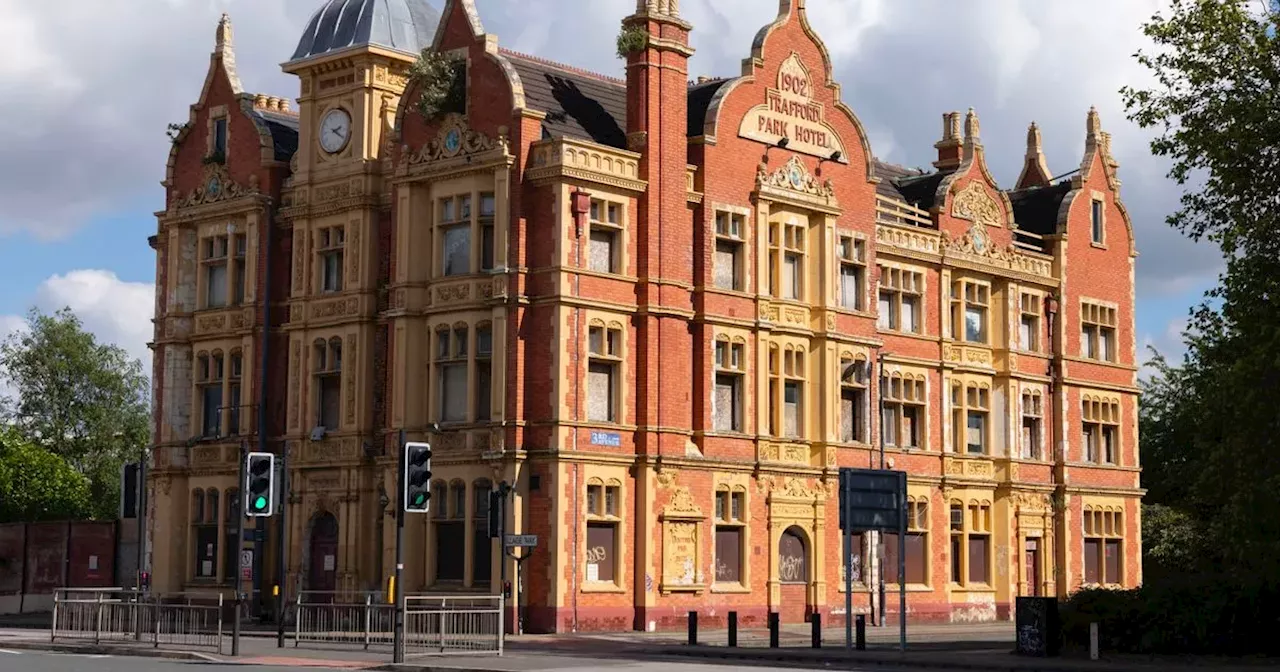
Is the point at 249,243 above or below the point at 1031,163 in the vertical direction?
below

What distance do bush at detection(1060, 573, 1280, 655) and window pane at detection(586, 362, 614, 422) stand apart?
15.7m

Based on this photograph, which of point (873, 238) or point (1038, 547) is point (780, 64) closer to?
point (873, 238)

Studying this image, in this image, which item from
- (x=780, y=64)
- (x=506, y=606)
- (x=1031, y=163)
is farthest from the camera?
(x=1031, y=163)

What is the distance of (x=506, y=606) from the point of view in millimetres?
46562

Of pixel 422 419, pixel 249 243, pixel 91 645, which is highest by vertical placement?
pixel 249 243

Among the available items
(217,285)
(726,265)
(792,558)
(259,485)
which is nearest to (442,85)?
(726,265)

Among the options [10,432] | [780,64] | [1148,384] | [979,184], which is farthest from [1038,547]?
[10,432]

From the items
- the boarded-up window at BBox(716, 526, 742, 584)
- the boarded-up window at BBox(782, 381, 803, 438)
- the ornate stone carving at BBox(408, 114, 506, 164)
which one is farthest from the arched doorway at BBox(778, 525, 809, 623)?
the ornate stone carving at BBox(408, 114, 506, 164)

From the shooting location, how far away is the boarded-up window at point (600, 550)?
4769cm

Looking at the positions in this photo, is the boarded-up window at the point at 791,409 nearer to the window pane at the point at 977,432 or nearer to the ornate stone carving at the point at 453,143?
the window pane at the point at 977,432

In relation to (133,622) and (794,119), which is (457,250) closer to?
(794,119)

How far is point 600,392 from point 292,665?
55.7 feet

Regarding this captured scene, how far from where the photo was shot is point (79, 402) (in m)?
90.6

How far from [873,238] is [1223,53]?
1654 cm
